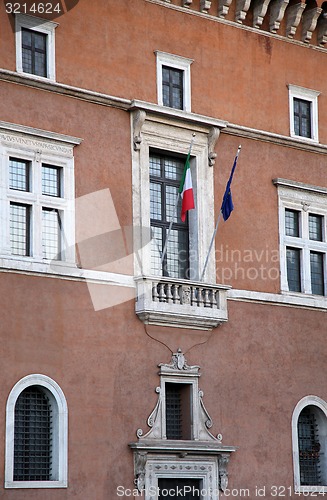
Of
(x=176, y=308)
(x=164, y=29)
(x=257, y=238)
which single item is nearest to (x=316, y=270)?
(x=257, y=238)

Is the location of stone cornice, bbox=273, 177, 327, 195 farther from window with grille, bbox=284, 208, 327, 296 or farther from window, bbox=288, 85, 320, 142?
window, bbox=288, 85, 320, 142

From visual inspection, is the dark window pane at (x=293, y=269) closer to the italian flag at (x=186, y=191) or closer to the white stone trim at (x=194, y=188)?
the white stone trim at (x=194, y=188)

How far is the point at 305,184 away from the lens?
1015 inches

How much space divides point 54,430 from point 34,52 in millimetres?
6710

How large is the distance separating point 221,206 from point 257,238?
1.31 m

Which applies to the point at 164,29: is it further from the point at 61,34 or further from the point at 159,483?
the point at 159,483

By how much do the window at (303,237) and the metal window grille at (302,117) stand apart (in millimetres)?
1288

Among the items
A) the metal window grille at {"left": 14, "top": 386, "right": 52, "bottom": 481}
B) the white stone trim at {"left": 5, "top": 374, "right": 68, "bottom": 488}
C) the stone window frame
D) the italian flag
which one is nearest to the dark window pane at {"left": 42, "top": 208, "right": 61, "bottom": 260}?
the stone window frame

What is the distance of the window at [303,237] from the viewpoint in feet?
83.1

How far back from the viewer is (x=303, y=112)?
1040 inches

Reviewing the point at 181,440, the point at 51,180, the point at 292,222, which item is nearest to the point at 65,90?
the point at 51,180

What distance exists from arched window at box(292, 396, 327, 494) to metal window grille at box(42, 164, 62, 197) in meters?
6.65

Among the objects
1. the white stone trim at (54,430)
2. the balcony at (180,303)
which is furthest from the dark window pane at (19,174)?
the white stone trim at (54,430)

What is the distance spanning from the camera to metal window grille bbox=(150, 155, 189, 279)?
23.6 meters
